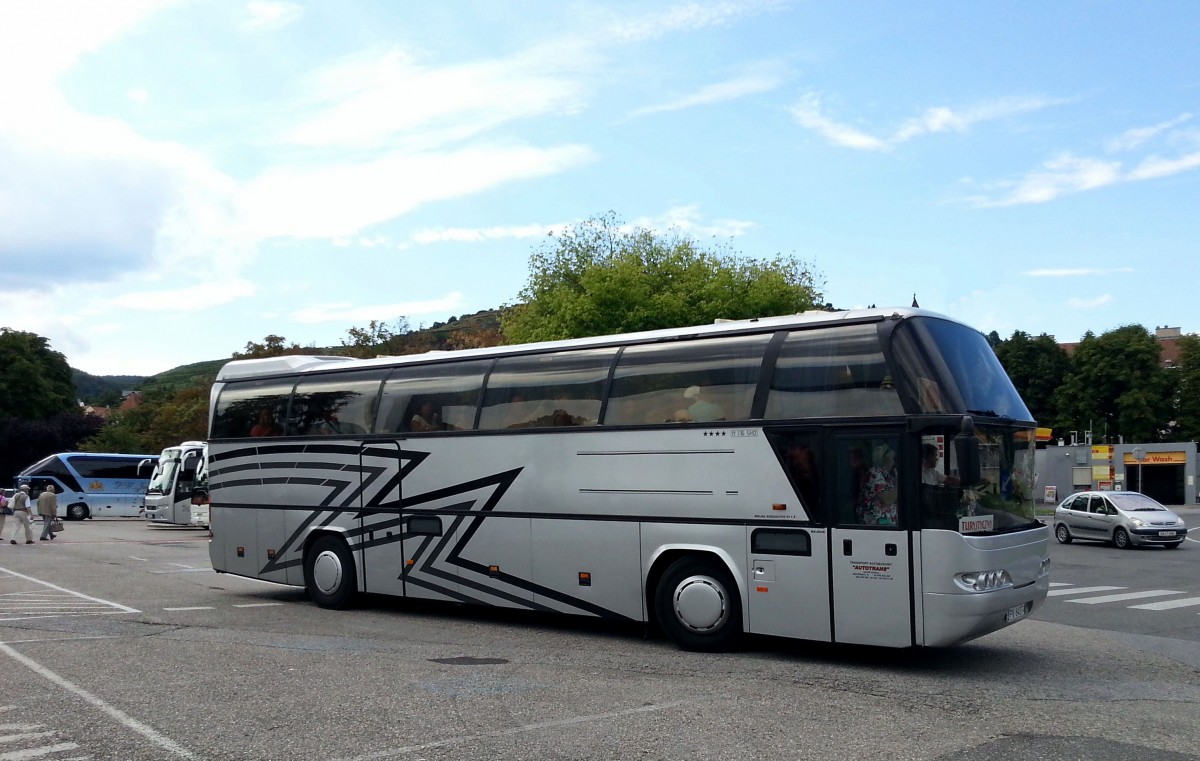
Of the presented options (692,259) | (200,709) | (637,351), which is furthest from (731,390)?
(692,259)

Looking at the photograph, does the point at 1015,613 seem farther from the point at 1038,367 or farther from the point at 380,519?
the point at 1038,367

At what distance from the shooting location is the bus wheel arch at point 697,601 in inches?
436

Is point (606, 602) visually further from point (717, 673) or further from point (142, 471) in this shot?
point (142, 471)

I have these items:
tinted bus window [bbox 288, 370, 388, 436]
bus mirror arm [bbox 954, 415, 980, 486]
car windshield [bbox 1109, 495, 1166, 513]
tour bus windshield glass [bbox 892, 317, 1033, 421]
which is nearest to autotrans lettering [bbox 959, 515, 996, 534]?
bus mirror arm [bbox 954, 415, 980, 486]

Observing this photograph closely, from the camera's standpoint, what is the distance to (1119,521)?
30.1m

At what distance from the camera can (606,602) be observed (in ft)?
39.8

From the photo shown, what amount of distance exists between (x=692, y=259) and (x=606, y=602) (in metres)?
41.1

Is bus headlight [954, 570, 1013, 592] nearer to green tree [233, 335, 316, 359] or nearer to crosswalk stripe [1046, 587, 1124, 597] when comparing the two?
crosswalk stripe [1046, 587, 1124, 597]

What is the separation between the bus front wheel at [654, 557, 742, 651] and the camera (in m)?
11.1

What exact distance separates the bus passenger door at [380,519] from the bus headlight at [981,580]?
742 cm

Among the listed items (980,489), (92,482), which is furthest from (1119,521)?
(92,482)

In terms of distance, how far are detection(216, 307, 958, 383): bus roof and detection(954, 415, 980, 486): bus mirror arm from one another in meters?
1.27

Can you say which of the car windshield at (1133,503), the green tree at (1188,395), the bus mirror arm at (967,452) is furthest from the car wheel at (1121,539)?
the green tree at (1188,395)

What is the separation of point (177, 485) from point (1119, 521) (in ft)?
111
